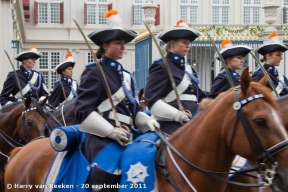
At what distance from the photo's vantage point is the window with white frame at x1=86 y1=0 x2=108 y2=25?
36000 millimetres

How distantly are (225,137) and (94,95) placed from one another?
1.30 meters

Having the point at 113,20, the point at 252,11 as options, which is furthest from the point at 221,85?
the point at 252,11

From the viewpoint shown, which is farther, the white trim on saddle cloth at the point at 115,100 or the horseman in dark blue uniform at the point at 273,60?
the horseman in dark blue uniform at the point at 273,60

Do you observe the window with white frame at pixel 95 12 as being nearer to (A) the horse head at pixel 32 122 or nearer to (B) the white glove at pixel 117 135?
(A) the horse head at pixel 32 122

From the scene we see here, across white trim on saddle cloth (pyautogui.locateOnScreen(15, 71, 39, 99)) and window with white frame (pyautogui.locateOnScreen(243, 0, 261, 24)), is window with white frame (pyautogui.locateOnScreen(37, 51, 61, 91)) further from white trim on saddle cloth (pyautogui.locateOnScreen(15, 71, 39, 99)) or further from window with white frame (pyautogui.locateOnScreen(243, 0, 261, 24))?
white trim on saddle cloth (pyautogui.locateOnScreen(15, 71, 39, 99))

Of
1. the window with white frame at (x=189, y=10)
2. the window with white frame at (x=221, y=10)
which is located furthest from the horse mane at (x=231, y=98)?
the window with white frame at (x=221, y=10)

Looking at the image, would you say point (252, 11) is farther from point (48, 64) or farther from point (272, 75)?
point (272, 75)

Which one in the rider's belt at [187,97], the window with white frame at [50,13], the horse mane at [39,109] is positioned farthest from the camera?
the window with white frame at [50,13]

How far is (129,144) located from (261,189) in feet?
5.13

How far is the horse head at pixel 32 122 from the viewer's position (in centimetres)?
844

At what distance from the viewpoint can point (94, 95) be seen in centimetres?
534

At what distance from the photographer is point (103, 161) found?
5.18 metres

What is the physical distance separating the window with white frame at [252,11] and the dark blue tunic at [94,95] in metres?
32.8

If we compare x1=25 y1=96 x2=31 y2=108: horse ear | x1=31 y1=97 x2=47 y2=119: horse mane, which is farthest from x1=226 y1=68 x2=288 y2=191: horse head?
x1=25 y1=96 x2=31 y2=108: horse ear
